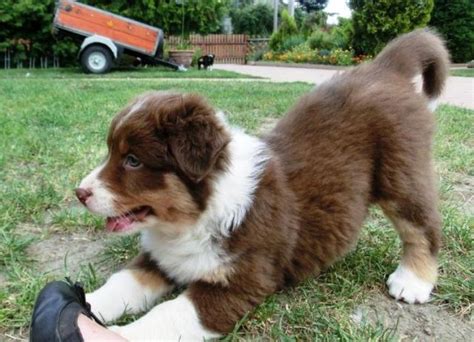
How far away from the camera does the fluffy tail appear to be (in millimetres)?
3074

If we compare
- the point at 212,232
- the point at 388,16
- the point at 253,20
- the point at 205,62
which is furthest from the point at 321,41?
the point at 212,232

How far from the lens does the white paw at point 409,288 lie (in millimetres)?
2564

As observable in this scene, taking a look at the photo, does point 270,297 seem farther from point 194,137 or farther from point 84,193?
point 84,193

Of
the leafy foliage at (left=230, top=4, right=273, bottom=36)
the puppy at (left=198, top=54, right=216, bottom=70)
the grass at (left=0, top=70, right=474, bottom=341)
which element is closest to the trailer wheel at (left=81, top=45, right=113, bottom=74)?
the puppy at (left=198, top=54, right=216, bottom=70)

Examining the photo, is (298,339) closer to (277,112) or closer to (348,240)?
(348,240)

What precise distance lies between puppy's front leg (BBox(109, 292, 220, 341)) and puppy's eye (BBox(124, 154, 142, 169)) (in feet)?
2.01

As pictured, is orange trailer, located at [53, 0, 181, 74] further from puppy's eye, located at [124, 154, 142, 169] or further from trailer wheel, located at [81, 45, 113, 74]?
puppy's eye, located at [124, 154, 142, 169]

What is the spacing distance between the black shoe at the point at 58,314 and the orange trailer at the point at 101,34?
16168 mm

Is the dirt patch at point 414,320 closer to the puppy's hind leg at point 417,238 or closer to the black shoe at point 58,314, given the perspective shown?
Result: the puppy's hind leg at point 417,238

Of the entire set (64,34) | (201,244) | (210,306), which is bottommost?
(210,306)

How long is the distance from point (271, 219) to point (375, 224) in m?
1.35

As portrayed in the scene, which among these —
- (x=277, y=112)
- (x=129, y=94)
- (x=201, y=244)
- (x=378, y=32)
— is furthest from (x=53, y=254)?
(x=378, y=32)

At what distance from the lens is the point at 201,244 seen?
2.33m

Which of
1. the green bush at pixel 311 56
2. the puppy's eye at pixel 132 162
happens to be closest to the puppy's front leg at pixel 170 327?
the puppy's eye at pixel 132 162
